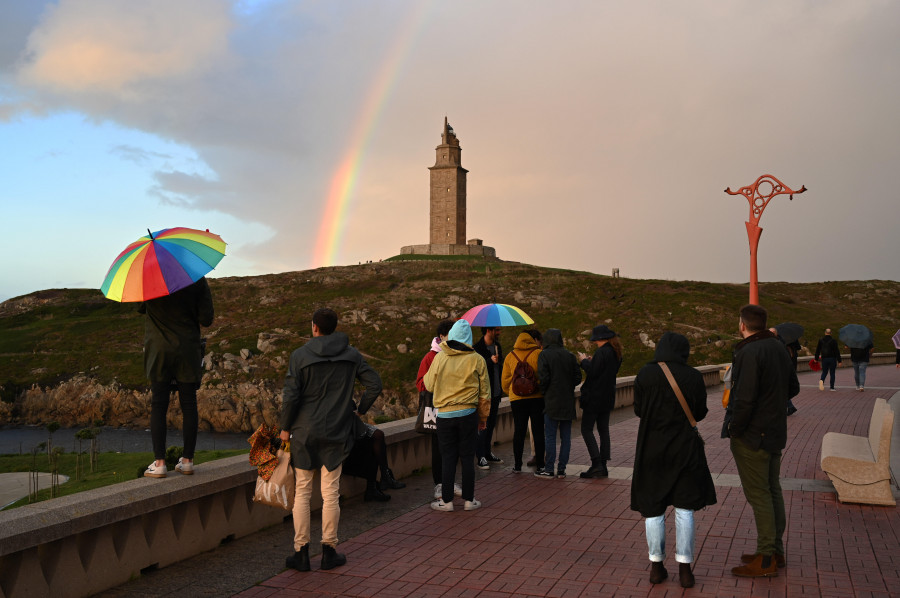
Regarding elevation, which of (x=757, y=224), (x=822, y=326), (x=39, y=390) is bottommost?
(x=39, y=390)

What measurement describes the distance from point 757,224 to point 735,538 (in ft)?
45.7

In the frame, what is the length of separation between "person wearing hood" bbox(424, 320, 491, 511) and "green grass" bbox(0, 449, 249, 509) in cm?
1422

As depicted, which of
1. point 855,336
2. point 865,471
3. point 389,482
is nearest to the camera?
point 865,471

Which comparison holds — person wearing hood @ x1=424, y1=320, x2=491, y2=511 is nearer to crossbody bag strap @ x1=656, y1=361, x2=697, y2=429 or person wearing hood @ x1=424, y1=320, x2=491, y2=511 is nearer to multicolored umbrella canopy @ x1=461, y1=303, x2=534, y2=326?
crossbody bag strap @ x1=656, y1=361, x2=697, y2=429

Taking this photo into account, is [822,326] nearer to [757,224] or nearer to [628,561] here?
[757,224]

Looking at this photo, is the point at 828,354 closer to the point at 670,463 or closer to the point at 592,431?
the point at 592,431

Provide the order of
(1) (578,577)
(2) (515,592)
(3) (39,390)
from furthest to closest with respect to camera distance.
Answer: (3) (39,390) < (1) (578,577) < (2) (515,592)

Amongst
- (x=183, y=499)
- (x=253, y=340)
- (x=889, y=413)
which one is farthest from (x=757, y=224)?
(x=253, y=340)

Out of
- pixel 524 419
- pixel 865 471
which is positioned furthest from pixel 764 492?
pixel 524 419

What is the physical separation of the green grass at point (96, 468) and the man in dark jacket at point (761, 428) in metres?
17.1

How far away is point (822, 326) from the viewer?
7412 centimetres

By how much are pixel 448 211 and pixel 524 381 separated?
359 feet

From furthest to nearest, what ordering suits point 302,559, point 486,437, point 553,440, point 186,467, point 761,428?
point 486,437 < point 553,440 < point 186,467 < point 302,559 < point 761,428

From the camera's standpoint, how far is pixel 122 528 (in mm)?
5484
